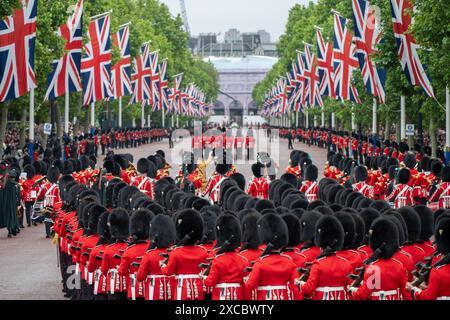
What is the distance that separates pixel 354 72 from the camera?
47875 millimetres

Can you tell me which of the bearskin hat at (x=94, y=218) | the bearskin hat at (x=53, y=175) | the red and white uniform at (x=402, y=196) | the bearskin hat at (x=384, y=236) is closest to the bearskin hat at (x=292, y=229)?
the bearskin hat at (x=384, y=236)

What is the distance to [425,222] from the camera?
13695 millimetres

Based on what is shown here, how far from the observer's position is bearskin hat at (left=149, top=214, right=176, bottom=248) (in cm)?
1262

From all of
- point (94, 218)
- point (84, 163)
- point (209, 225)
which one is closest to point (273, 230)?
point (209, 225)

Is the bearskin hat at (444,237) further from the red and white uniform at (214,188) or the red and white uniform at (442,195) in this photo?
the red and white uniform at (214,188)

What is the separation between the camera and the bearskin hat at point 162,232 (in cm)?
1262

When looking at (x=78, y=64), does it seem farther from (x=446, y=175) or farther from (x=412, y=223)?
(x=412, y=223)

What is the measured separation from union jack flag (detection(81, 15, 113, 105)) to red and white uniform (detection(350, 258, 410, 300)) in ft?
117

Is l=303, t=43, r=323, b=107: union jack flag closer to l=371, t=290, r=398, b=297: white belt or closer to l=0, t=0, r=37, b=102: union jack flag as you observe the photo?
l=0, t=0, r=37, b=102: union jack flag

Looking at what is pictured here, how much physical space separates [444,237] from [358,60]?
101 feet

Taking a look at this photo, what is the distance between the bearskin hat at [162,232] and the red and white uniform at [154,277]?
0.08m

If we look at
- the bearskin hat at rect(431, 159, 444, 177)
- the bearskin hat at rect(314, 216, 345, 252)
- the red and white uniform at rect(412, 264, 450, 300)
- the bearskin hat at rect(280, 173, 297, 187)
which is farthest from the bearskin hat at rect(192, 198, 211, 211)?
the bearskin hat at rect(431, 159, 444, 177)
